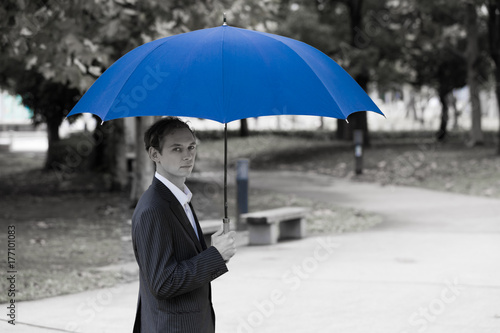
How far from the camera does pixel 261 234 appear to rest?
34.5 ft

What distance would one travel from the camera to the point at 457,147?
2634 centimetres

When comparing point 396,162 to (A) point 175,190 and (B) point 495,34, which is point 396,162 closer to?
(B) point 495,34

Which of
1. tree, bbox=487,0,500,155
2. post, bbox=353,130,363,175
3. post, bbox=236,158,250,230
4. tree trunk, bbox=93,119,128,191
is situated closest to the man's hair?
post, bbox=236,158,250,230

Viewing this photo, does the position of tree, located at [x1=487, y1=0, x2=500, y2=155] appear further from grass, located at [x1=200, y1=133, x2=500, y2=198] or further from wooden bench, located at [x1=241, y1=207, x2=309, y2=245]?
wooden bench, located at [x1=241, y1=207, x2=309, y2=245]

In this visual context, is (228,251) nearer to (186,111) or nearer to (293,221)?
(186,111)

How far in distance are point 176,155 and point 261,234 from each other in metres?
7.23

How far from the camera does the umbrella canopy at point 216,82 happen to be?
353 cm

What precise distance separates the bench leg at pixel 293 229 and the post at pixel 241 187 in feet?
2.87

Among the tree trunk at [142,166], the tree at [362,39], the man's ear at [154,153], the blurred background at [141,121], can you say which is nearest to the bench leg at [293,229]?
the blurred background at [141,121]

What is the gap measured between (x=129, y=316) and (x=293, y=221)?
194 inches

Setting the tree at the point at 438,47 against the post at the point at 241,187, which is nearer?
the post at the point at 241,187

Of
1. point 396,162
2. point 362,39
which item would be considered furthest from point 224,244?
point 362,39

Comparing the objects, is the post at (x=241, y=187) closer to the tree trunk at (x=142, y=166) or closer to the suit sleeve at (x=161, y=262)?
the tree trunk at (x=142, y=166)

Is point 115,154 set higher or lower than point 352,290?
higher
